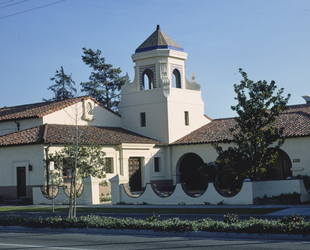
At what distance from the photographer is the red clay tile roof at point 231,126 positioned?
36.4 meters

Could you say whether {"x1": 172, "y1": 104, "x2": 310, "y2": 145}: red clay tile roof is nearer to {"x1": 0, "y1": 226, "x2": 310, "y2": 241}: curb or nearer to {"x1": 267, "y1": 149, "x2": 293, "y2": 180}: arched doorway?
{"x1": 267, "y1": 149, "x2": 293, "y2": 180}: arched doorway

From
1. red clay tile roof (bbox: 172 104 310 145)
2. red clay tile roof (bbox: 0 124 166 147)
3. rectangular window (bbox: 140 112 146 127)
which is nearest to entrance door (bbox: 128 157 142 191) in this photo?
red clay tile roof (bbox: 0 124 166 147)

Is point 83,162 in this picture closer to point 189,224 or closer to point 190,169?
point 190,169

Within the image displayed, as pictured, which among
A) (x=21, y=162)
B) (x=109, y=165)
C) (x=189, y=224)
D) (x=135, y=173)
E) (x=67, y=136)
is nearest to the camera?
(x=189, y=224)

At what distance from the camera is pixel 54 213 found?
86.2 feet

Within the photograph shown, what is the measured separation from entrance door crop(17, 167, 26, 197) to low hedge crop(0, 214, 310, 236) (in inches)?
569

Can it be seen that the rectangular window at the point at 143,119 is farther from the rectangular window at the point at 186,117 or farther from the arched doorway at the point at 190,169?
the arched doorway at the point at 190,169

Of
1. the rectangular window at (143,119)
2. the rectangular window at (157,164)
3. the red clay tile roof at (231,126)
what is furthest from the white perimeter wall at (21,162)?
the red clay tile roof at (231,126)

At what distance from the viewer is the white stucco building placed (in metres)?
35.5

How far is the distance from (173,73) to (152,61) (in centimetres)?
201

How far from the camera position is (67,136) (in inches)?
1420

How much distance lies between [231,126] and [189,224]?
24.7m

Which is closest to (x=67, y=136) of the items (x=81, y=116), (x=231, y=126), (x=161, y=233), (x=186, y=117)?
(x=81, y=116)

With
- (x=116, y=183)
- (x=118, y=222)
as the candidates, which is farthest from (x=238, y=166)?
(x=118, y=222)
